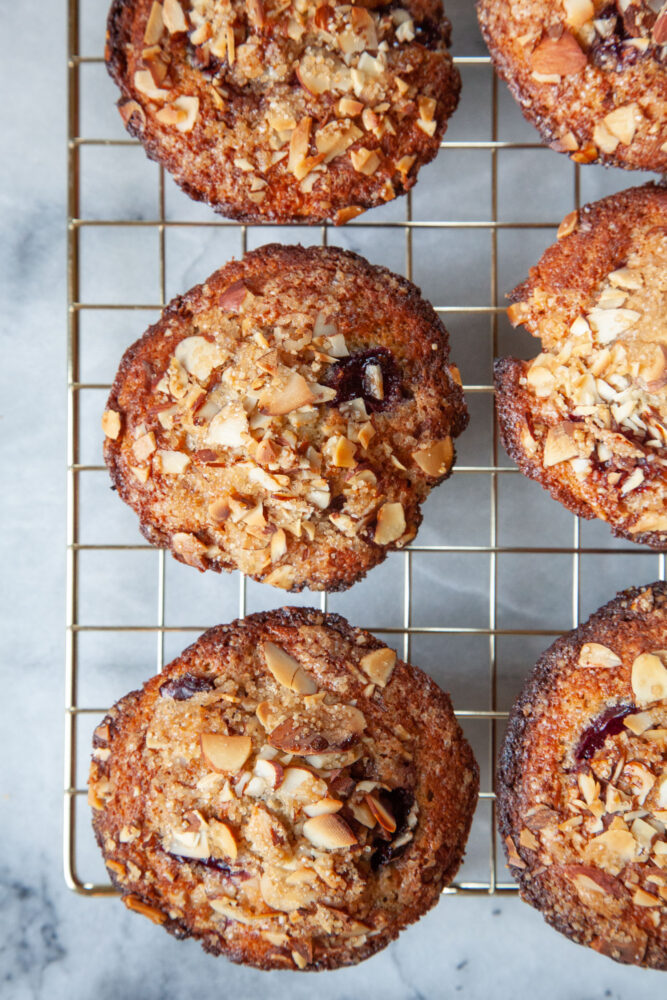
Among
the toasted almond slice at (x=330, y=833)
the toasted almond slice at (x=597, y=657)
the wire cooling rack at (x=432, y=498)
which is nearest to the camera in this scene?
the toasted almond slice at (x=330, y=833)

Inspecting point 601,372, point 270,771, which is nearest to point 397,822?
point 270,771

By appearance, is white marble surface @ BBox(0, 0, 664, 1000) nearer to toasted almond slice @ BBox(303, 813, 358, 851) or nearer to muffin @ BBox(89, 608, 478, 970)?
muffin @ BBox(89, 608, 478, 970)

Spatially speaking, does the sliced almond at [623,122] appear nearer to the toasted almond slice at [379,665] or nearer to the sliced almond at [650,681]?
the sliced almond at [650,681]

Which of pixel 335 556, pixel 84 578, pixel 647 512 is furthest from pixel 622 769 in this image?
pixel 84 578

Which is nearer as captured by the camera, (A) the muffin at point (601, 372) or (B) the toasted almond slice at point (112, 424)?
(A) the muffin at point (601, 372)

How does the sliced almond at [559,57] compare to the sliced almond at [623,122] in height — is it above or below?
above

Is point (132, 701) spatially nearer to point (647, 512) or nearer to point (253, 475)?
point (253, 475)

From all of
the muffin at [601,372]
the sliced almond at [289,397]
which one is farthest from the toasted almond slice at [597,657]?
the sliced almond at [289,397]

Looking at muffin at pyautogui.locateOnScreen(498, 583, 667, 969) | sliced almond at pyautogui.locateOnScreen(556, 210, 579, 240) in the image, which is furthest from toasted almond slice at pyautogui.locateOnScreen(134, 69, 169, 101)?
muffin at pyautogui.locateOnScreen(498, 583, 667, 969)
